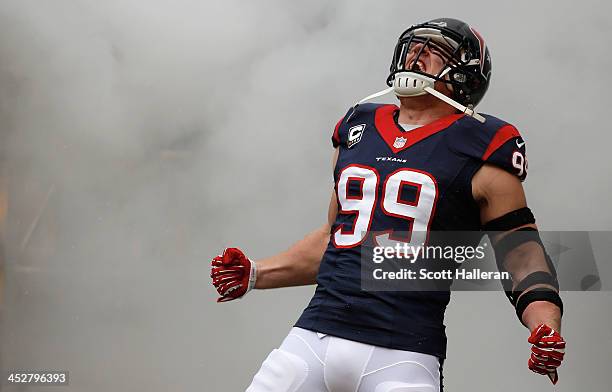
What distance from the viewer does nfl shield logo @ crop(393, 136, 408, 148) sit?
7.71 feet

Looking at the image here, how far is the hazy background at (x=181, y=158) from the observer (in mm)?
3721

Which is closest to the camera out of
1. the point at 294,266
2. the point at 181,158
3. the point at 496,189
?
the point at 496,189

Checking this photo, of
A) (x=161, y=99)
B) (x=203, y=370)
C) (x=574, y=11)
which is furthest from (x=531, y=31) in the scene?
(x=203, y=370)

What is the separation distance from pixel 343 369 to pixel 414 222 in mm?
359

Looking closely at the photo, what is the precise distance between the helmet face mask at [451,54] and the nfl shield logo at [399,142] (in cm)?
16

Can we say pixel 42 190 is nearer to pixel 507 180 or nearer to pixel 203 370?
pixel 203 370

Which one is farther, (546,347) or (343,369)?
(343,369)

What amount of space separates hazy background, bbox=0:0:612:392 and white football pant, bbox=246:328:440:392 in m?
1.54

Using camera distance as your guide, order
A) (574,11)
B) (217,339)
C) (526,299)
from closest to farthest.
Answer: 1. (526,299)
2. (574,11)
3. (217,339)

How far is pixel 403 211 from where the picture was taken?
2.27 m

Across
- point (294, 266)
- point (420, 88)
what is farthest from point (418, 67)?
point (294, 266)

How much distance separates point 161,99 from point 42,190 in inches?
24.2

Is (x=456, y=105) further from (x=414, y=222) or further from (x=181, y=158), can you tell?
(x=181, y=158)

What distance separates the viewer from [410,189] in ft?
7.43
